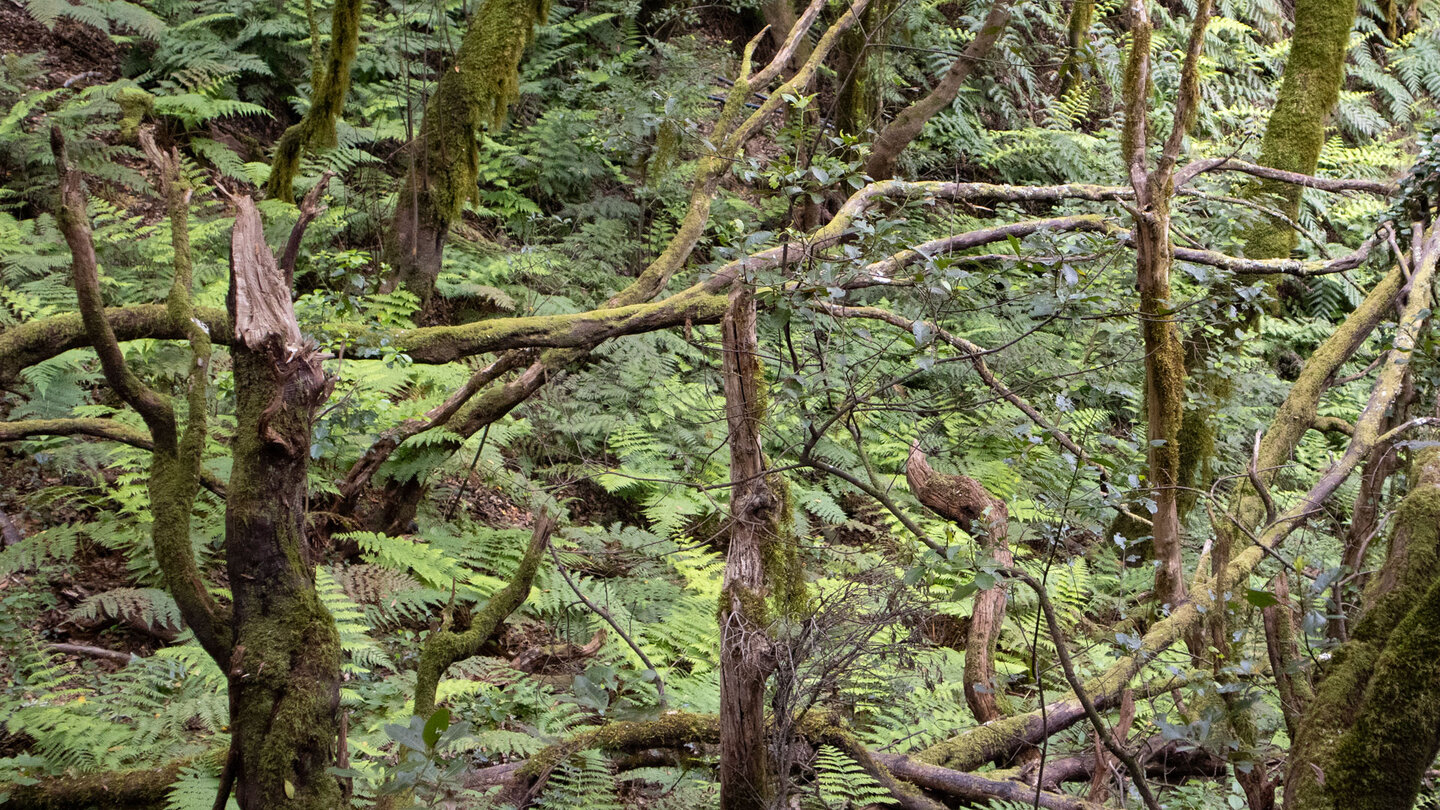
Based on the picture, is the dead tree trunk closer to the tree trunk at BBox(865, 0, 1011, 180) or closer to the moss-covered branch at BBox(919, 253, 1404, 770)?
the moss-covered branch at BBox(919, 253, 1404, 770)

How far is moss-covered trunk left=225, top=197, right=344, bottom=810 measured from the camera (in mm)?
→ 2061

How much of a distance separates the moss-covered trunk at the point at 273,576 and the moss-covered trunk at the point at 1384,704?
7.54 feet

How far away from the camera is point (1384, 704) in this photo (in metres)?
1.76

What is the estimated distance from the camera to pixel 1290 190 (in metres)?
5.47

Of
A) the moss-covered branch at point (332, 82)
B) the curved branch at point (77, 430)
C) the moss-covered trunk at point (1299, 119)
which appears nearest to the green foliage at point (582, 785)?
the curved branch at point (77, 430)

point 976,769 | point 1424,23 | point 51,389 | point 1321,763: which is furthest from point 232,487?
point 1424,23

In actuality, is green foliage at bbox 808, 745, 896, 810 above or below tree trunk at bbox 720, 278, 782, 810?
below

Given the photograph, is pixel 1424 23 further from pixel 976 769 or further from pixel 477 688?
pixel 477 688

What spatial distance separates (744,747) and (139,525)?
12.5ft

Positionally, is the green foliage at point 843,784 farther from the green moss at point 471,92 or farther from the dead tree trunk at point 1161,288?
the green moss at point 471,92

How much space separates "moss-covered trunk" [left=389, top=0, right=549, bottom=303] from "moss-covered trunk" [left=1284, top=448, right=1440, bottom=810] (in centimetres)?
537

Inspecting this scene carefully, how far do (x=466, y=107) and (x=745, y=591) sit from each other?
4.42 m

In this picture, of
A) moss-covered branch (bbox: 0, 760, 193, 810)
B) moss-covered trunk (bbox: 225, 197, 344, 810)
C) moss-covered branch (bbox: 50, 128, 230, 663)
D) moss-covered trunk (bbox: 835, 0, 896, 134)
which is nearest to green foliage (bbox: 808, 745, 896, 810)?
moss-covered trunk (bbox: 225, 197, 344, 810)

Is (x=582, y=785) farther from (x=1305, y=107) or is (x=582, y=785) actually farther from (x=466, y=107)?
(x=1305, y=107)
